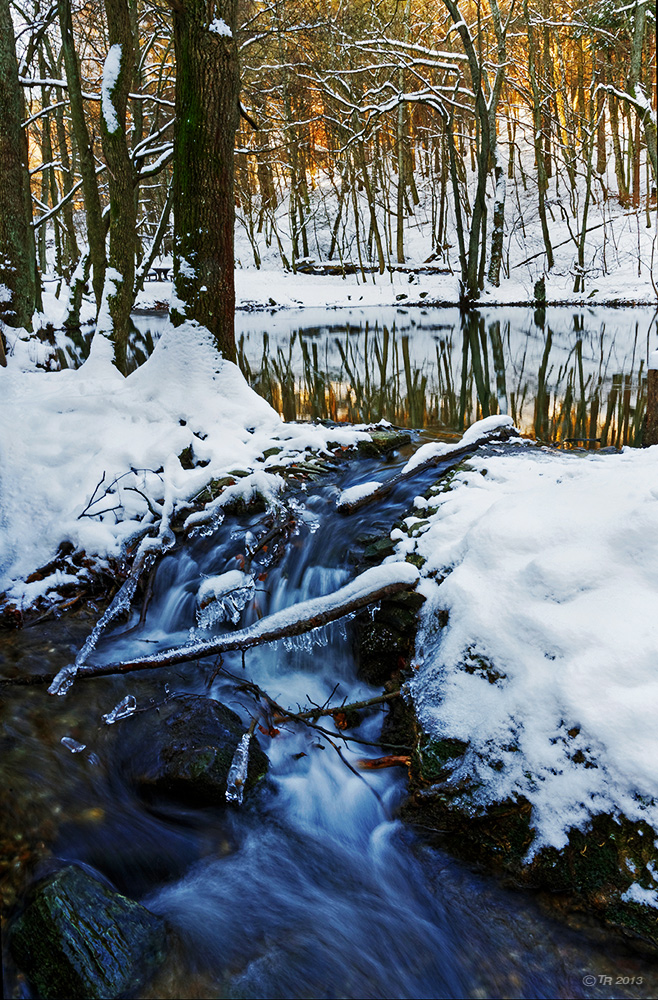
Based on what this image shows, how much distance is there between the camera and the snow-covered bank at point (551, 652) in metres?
2.32

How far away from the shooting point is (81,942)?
2084 millimetres

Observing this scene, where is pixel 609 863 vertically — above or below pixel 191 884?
above

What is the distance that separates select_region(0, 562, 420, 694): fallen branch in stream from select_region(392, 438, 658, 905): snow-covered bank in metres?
0.20

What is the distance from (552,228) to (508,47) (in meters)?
8.54

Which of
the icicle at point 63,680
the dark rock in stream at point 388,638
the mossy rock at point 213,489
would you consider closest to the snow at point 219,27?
A: the mossy rock at point 213,489

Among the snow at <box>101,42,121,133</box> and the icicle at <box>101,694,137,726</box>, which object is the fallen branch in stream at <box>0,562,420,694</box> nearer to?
the icicle at <box>101,694,137,726</box>

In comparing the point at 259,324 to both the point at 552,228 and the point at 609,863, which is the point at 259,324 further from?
the point at 609,863

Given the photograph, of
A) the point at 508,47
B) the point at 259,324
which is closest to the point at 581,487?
the point at 259,324

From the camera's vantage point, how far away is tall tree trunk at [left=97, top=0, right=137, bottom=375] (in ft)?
24.5

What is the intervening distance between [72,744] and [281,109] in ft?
113

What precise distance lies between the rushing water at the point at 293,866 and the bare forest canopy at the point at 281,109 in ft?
13.2

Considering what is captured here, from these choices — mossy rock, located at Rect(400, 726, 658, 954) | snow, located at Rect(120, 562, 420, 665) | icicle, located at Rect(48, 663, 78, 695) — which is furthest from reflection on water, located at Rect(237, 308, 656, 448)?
icicle, located at Rect(48, 663, 78, 695)

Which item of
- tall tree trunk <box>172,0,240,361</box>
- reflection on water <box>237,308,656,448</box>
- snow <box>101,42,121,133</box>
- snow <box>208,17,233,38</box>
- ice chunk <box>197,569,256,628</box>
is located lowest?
ice chunk <box>197,569,256,628</box>

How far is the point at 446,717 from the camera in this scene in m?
2.83
